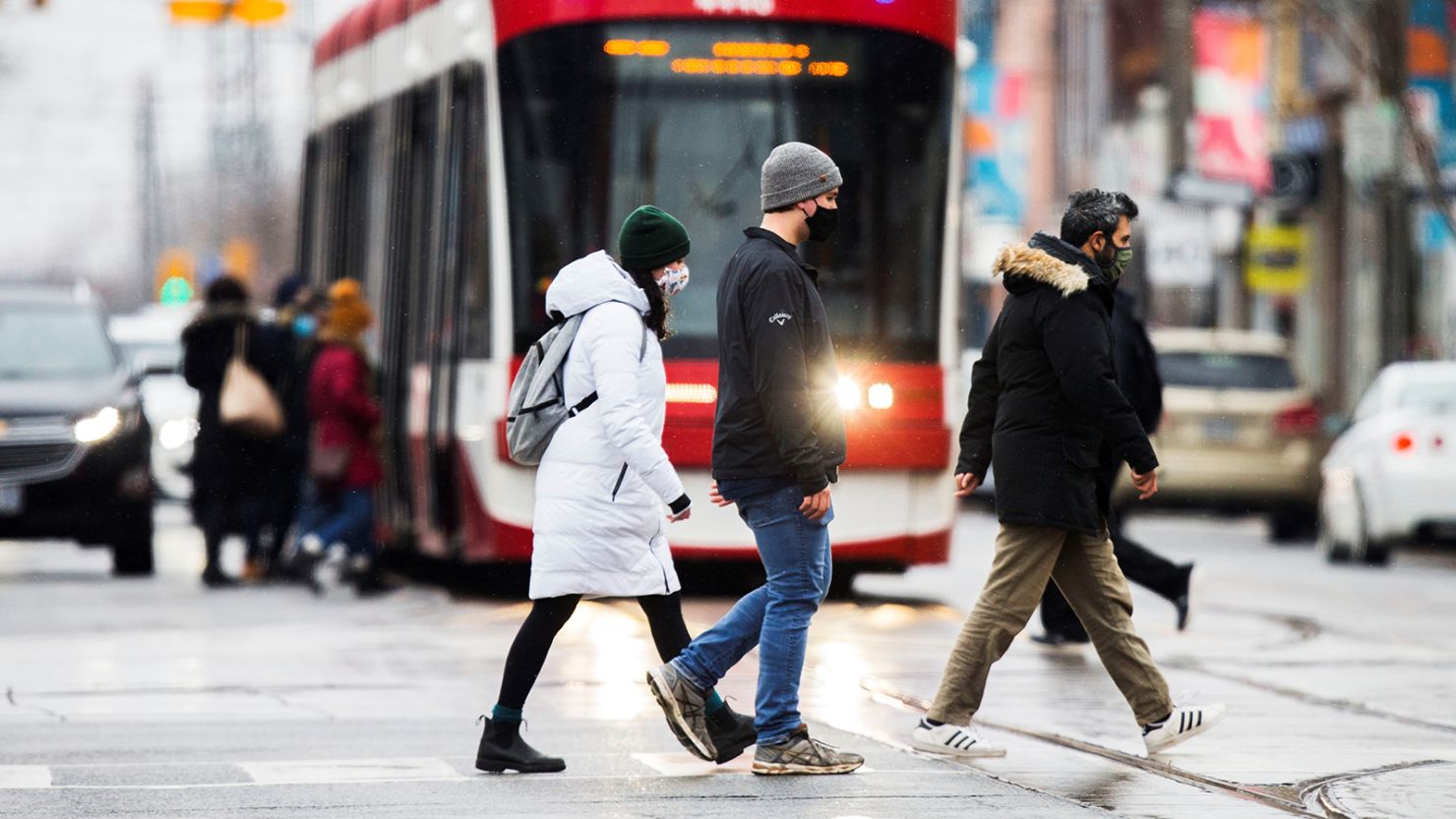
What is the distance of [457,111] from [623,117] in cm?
126

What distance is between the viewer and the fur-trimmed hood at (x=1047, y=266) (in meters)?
8.41

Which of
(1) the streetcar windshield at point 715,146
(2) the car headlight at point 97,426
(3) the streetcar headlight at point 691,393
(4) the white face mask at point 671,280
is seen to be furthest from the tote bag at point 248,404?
(4) the white face mask at point 671,280

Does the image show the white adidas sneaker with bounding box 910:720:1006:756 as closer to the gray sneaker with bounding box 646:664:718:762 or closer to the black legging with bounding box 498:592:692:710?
the gray sneaker with bounding box 646:664:718:762

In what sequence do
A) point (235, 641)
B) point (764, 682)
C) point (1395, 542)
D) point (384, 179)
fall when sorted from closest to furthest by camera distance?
point (764, 682) < point (235, 641) < point (384, 179) < point (1395, 542)

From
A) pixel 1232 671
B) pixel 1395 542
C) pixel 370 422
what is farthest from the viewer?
pixel 1395 542

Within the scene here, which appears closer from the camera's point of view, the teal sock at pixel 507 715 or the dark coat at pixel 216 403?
the teal sock at pixel 507 715

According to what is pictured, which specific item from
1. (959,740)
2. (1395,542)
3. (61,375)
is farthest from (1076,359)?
(1395,542)

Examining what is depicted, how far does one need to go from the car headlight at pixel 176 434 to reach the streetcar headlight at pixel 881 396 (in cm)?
1396

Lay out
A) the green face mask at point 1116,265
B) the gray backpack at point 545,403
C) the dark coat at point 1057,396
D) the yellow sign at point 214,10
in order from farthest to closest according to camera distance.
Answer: the yellow sign at point 214,10 < the green face mask at point 1116,265 < the dark coat at point 1057,396 < the gray backpack at point 545,403

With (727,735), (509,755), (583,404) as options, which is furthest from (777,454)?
(509,755)

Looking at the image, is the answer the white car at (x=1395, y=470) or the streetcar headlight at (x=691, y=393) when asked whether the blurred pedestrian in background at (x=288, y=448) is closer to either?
the streetcar headlight at (x=691, y=393)

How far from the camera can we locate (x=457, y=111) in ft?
48.6

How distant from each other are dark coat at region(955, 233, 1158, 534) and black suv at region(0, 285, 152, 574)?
31.5ft

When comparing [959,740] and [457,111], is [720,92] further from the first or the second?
[959,740]
